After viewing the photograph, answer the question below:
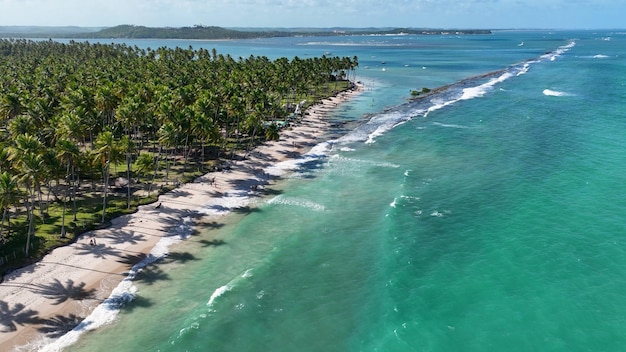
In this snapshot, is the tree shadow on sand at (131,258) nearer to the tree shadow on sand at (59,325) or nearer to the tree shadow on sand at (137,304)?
the tree shadow on sand at (137,304)

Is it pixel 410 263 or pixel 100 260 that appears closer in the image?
pixel 100 260

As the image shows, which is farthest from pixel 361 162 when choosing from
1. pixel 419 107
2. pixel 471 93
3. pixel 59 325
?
pixel 471 93

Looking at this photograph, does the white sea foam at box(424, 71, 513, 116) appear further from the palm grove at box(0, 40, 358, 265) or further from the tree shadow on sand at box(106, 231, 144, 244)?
the tree shadow on sand at box(106, 231, 144, 244)

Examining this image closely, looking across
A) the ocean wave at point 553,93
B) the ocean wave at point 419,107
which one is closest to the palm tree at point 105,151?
the ocean wave at point 419,107

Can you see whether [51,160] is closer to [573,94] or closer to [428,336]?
[428,336]

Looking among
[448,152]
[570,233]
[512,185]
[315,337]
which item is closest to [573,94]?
[448,152]

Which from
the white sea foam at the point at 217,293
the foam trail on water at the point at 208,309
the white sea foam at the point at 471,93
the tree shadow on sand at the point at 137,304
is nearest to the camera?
the foam trail on water at the point at 208,309

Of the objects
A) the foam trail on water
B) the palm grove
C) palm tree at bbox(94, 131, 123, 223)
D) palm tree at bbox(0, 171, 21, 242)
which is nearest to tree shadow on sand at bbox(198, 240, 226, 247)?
the foam trail on water

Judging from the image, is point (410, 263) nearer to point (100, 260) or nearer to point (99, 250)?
point (100, 260)
